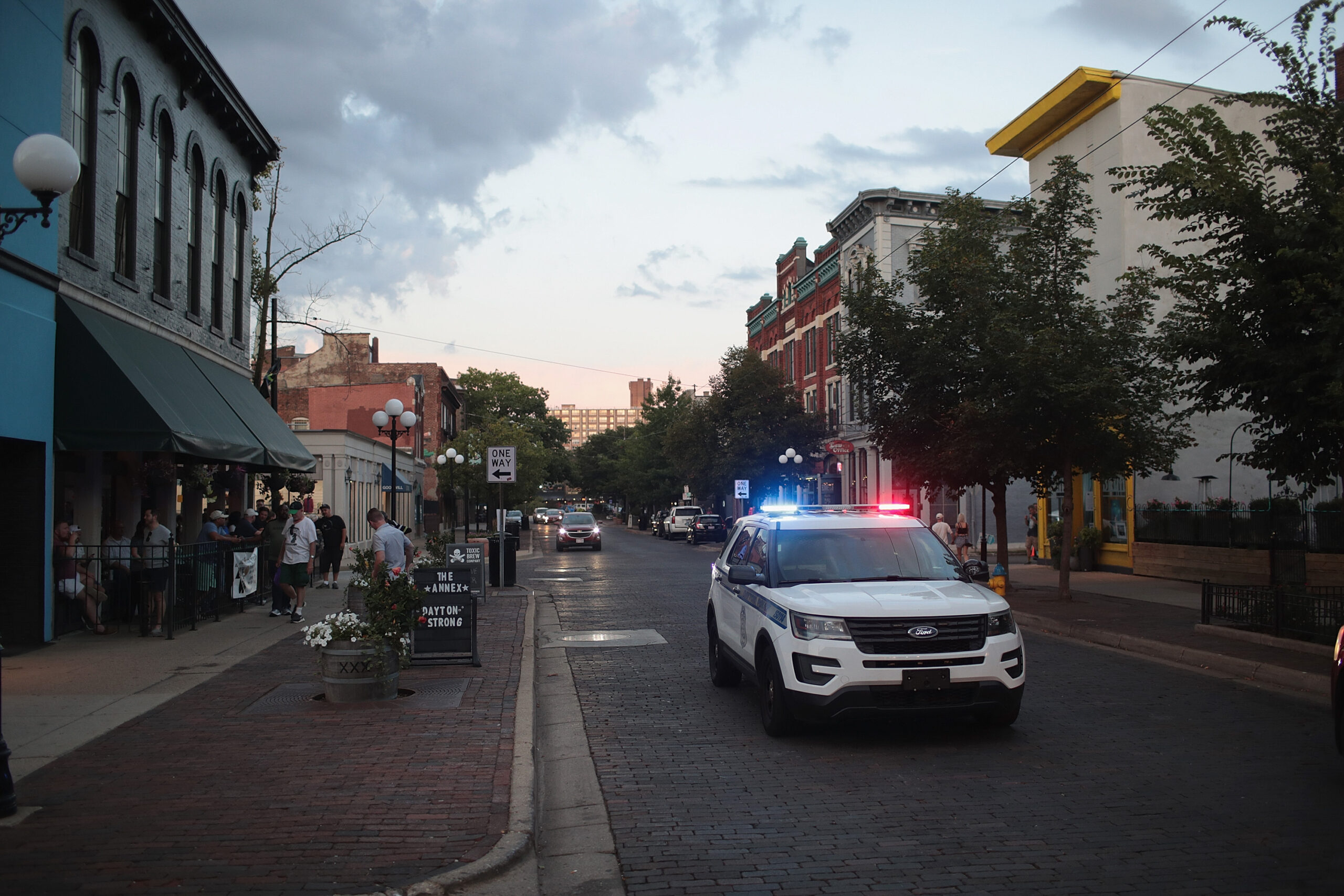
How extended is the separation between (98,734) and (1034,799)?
22.0 ft

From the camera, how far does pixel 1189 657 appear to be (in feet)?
40.9

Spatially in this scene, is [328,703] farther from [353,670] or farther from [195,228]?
[195,228]

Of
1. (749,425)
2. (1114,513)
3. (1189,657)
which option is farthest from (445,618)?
(749,425)

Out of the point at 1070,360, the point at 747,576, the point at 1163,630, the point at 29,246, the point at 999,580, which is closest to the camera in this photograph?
the point at 747,576

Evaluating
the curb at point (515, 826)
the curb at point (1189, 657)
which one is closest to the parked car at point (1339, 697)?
the curb at point (1189, 657)

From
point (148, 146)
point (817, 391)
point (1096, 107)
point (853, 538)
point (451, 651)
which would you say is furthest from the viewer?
point (817, 391)

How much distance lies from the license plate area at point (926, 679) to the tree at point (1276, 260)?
216 inches

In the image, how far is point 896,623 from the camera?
773 cm

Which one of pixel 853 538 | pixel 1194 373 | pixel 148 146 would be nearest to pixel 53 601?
pixel 148 146

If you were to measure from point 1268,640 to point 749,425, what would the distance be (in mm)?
35449

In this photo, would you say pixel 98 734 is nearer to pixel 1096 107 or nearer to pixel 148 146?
pixel 148 146

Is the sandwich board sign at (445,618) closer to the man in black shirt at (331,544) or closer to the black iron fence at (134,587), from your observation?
the black iron fence at (134,587)

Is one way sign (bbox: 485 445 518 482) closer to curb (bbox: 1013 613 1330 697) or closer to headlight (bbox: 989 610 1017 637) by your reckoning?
curb (bbox: 1013 613 1330 697)

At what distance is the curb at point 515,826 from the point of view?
16.0ft
